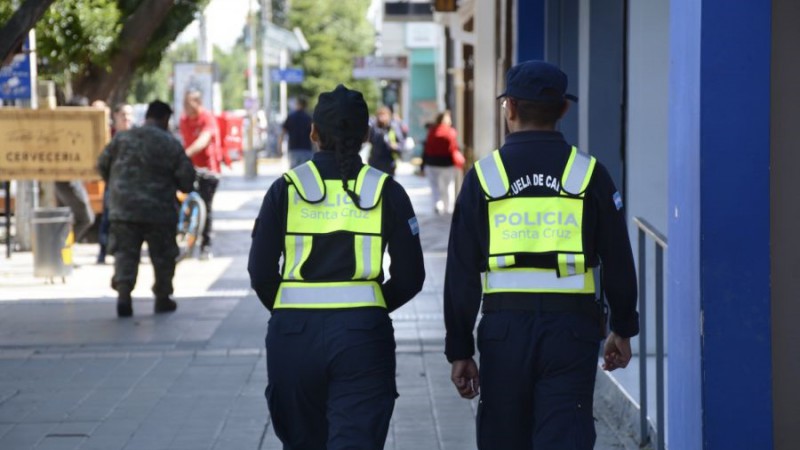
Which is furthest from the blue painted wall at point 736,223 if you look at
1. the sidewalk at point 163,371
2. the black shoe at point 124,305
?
the black shoe at point 124,305

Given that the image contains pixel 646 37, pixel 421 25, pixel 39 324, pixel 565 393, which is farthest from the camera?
pixel 421 25

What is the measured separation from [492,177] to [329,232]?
628 millimetres

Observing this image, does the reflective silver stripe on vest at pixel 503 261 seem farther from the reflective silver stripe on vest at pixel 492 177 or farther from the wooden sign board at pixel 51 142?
the wooden sign board at pixel 51 142

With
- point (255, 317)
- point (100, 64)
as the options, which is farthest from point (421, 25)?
point (255, 317)

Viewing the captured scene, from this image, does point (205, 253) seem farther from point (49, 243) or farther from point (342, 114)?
point (342, 114)

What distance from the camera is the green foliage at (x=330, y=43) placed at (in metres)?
88.4

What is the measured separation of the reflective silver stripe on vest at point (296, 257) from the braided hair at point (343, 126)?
234 millimetres

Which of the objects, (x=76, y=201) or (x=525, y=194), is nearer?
(x=525, y=194)

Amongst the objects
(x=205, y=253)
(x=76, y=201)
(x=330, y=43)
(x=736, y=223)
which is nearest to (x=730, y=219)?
(x=736, y=223)

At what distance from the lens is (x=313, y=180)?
17.6 ft

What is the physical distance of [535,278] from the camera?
4.94 m

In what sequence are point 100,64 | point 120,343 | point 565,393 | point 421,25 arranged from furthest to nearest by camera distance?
point 421,25 → point 100,64 → point 120,343 → point 565,393

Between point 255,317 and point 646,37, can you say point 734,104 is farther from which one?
point 255,317

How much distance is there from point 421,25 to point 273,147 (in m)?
7.64
